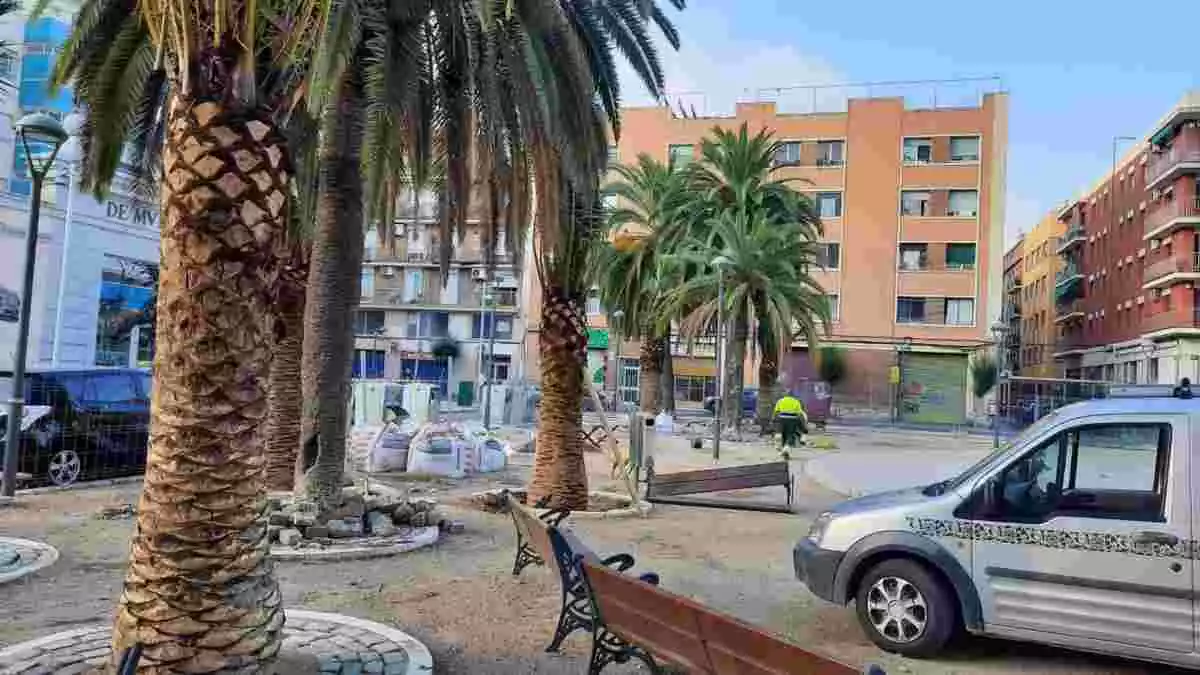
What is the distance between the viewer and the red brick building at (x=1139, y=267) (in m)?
50.7

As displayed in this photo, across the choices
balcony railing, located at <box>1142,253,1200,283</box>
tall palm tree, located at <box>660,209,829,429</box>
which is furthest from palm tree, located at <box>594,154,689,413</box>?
balcony railing, located at <box>1142,253,1200,283</box>

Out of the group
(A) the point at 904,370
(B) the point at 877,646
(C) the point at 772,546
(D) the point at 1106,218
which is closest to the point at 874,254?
(A) the point at 904,370

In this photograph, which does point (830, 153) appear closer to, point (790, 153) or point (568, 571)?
point (790, 153)

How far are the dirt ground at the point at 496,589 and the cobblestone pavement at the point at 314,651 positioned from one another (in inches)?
12.7

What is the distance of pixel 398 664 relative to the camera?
17.2ft

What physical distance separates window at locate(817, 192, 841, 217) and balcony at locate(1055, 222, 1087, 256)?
970 inches

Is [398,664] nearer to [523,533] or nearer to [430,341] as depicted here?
[523,533]

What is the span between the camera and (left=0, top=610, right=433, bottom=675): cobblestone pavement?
4.93 m

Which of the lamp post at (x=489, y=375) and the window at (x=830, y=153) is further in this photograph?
the window at (x=830, y=153)

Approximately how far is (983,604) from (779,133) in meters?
56.5

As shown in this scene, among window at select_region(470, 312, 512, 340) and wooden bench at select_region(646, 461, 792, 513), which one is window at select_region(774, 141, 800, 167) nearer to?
window at select_region(470, 312, 512, 340)

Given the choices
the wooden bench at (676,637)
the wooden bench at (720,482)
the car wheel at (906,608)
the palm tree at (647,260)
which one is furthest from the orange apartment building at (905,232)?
the wooden bench at (676,637)

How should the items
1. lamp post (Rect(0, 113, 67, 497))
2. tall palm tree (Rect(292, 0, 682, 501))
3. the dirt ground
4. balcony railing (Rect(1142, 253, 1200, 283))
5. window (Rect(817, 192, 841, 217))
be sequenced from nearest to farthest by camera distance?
the dirt ground → tall palm tree (Rect(292, 0, 682, 501)) → lamp post (Rect(0, 113, 67, 497)) → balcony railing (Rect(1142, 253, 1200, 283)) → window (Rect(817, 192, 841, 217))

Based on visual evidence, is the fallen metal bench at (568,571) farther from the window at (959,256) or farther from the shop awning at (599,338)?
the window at (959,256)
